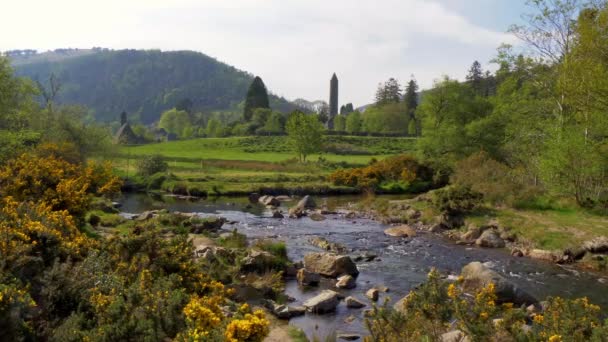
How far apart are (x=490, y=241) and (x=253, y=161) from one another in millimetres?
51186

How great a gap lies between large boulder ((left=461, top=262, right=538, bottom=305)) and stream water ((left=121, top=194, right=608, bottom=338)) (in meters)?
2.00

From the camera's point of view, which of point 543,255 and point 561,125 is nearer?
point 543,255

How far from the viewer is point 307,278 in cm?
1980

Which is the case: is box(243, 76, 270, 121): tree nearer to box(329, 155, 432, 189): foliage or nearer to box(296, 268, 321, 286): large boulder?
box(329, 155, 432, 189): foliage

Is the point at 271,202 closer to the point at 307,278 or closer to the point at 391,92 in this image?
the point at 307,278

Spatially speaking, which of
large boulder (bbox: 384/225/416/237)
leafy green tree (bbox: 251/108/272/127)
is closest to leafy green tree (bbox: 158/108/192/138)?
leafy green tree (bbox: 251/108/272/127)

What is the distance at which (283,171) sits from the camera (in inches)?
2606

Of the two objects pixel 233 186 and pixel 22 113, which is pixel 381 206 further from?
pixel 22 113

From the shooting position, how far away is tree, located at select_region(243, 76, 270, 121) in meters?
132

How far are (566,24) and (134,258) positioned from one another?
107ft

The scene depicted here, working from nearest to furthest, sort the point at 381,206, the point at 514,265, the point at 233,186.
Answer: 1. the point at 514,265
2. the point at 381,206
3. the point at 233,186

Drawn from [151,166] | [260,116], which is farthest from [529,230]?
[260,116]

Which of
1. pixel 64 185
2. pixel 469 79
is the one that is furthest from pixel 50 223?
pixel 469 79

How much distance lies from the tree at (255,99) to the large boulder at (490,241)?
108m
